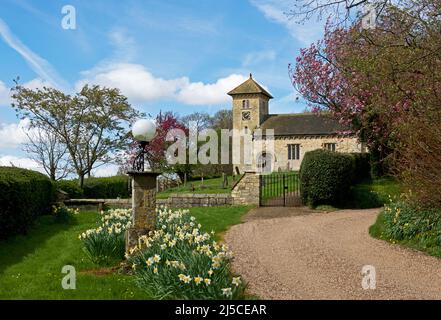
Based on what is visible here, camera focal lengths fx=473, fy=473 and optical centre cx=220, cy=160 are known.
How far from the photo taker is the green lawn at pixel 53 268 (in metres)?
6.81

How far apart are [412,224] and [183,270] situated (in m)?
6.88

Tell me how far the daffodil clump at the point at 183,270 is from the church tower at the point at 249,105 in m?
43.7

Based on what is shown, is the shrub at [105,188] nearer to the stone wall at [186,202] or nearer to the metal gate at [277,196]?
the stone wall at [186,202]

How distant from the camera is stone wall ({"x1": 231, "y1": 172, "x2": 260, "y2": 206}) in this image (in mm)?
18281

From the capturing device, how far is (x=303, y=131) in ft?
149

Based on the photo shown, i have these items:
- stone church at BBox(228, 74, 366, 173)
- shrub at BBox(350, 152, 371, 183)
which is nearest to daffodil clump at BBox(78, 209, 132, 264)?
shrub at BBox(350, 152, 371, 183)

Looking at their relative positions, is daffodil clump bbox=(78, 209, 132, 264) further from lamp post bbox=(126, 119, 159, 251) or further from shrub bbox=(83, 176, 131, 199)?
shrub bbox=(83, 176, 131, 199)

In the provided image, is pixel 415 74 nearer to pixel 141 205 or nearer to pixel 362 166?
pixel 141 205

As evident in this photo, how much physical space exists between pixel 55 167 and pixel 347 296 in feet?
75.1

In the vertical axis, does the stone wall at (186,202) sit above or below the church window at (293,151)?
below

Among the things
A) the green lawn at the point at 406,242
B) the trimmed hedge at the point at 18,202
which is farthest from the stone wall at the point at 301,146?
the trimmed hedge at the point at 18,202

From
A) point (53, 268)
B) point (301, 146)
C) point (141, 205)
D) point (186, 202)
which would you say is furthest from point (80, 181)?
point (301, 146)

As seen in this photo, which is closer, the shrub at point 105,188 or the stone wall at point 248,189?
the stone wall at point 248,189

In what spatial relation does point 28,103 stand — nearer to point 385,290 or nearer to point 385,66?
point 385,66
